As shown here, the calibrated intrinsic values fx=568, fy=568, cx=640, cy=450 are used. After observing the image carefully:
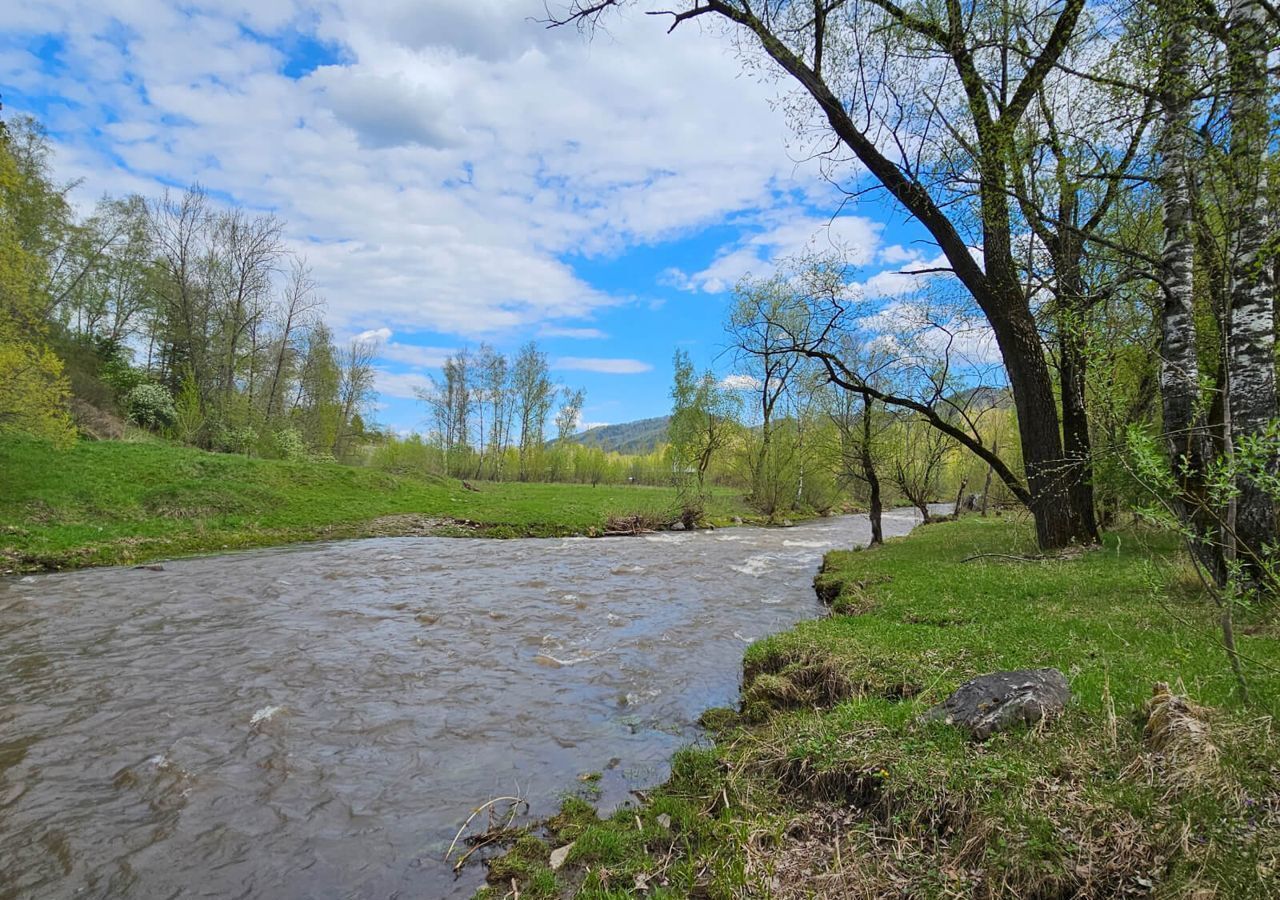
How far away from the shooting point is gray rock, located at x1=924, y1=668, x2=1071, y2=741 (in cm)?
392

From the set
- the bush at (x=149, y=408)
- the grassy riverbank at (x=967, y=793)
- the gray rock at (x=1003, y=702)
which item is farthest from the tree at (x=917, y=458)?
the bush at (x=149, y=408)

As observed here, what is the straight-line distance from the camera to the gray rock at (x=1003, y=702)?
392 cm

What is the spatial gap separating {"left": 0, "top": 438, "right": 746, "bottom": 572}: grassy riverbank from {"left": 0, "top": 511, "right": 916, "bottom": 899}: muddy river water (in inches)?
145

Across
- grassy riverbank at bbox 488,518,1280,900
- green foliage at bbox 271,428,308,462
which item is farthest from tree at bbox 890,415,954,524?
green foliage at bbox 271,428,308,462

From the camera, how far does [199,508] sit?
21.0 metres

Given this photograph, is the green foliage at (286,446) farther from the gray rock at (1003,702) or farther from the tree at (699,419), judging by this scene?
the gray rock at (1003,702)

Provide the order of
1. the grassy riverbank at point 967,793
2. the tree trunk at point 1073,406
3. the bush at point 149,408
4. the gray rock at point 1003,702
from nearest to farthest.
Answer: the grassy riverbank at point 967,793 → the gray rock at point 1003,702 → the tree trunk at point 1073,406 → the bush at point 149,408

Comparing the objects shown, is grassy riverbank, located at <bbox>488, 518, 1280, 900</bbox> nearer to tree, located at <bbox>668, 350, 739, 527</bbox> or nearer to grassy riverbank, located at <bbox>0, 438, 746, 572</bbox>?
grassy riverbank, located at <bbox>0, 438, 746, 572</bbox>

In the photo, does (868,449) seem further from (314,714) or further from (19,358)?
(19,358)

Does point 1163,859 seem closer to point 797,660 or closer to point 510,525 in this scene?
point 797,660

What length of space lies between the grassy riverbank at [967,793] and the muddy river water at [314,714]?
933mm

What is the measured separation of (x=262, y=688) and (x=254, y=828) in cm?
329

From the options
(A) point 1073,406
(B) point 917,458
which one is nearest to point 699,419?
(B) point 917,458

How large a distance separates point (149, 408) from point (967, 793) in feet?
147
